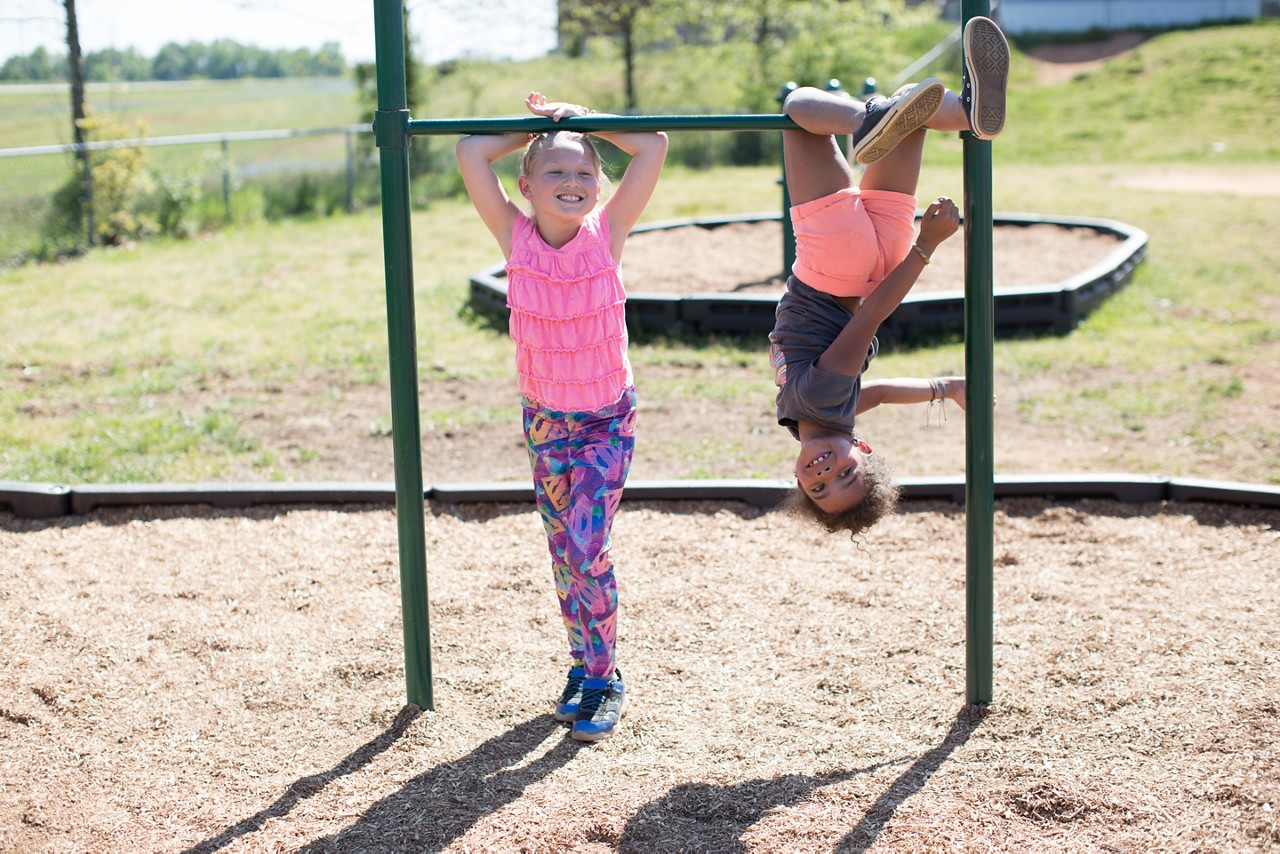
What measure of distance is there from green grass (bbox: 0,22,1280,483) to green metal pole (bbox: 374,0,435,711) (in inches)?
Answer: 105

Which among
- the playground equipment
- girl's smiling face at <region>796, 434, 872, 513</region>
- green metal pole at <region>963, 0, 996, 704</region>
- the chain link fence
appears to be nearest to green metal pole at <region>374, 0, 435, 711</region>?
the playground equipment

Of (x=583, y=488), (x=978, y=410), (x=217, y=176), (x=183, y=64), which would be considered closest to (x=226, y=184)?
(x=217, y=176)

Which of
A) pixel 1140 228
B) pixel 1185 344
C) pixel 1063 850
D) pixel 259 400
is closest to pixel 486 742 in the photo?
pixel 1063 850

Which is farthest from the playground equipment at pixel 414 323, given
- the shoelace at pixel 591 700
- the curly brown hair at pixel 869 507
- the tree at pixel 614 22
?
the tree at pixel 614 22

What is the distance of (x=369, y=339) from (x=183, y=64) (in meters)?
30.2

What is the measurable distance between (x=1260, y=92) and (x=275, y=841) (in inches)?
1009

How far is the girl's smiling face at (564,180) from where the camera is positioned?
3324 mm

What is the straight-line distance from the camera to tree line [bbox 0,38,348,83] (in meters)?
15.8

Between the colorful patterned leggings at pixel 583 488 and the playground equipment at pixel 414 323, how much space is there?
0.36 metres

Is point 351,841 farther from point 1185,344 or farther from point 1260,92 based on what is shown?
point 1260,92

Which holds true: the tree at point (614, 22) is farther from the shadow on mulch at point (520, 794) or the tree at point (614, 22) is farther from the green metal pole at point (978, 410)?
the shadow on mulch at point (520, 794)

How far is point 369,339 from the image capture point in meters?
8.66

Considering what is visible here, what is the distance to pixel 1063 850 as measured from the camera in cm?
291

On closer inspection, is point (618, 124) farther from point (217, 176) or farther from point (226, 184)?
point (217, 176)
